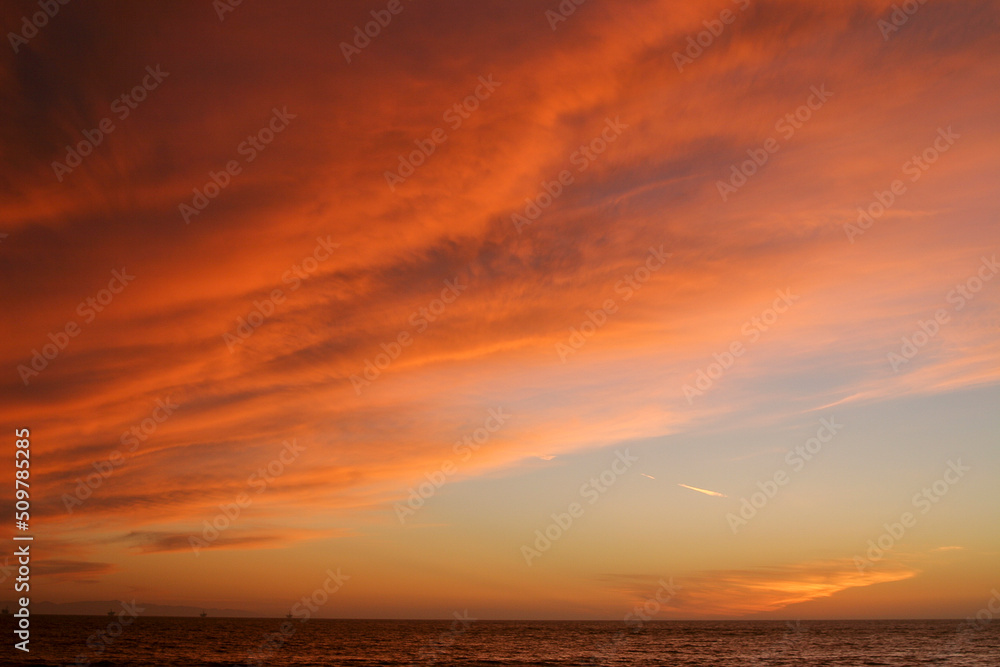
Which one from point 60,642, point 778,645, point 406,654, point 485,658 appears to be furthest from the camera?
point 778,645

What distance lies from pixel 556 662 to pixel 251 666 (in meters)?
30.2

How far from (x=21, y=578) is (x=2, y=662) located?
3723cm

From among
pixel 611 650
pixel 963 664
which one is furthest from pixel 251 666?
pixel 963 664

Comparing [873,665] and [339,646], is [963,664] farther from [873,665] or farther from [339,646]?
[339,646]

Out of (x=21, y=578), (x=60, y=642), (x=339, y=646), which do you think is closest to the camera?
(x=21, y=578)

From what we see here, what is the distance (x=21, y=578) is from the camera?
2970cm

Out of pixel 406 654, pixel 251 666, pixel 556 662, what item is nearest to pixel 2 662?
pixel 251 666

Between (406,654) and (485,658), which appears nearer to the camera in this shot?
(485,658)

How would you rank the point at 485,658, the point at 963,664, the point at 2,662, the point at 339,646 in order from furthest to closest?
the point at 339,646 → the point at 485,658 → the point at 963,664 → the point at 2,662

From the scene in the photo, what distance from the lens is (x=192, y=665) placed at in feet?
202

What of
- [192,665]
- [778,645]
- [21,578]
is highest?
[21,578]

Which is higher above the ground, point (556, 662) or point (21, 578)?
point (21, 578)

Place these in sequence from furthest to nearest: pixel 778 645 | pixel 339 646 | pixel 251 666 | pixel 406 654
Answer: pixel 778 645
pixel 339 646
pixel 406 654
pixel 251 666

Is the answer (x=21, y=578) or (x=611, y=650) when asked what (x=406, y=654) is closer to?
(x=611, y=650)
